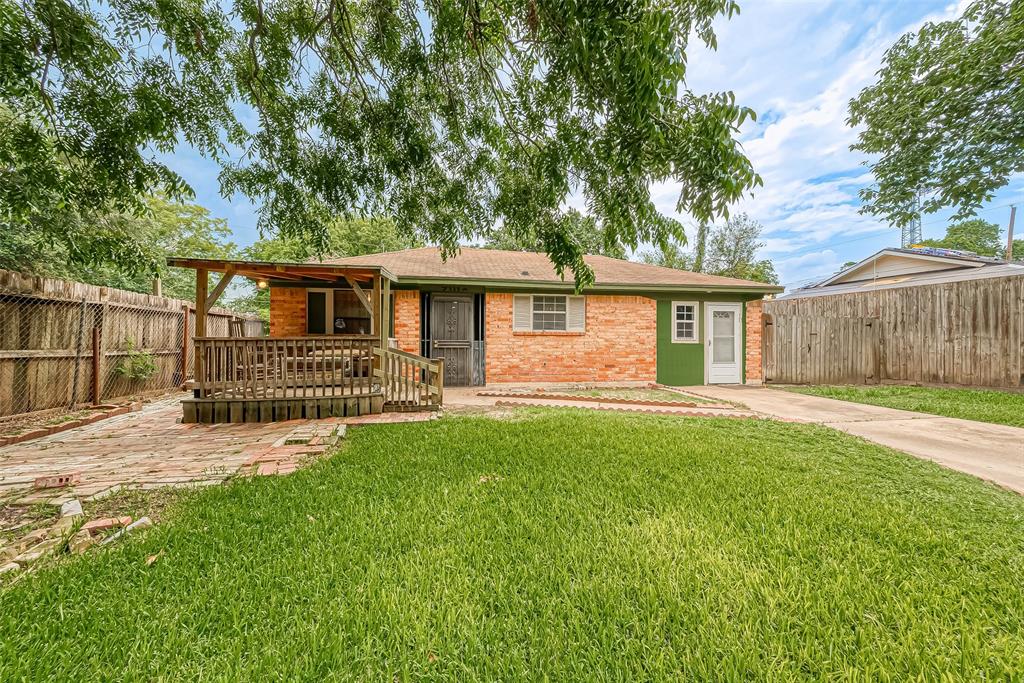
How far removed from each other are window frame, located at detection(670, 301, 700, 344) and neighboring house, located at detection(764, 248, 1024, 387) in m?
1.90

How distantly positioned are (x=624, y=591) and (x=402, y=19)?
5983 millimetres

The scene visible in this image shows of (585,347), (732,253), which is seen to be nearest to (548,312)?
(585,347)

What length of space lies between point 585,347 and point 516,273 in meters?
2.54

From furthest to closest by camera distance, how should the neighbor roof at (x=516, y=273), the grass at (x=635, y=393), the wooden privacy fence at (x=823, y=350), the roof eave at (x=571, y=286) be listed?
the wooden privacy fence at (x=823, y=350)
the neighbor roof at (x=516, y=273)
the roof eave at (x=571, y=286)
the grass at (x=635, y=393)

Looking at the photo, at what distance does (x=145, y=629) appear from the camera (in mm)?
1553

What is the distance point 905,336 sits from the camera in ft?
30.4

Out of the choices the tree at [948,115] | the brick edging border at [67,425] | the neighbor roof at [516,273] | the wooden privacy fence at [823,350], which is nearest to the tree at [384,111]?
the brick edging border at [67,425]

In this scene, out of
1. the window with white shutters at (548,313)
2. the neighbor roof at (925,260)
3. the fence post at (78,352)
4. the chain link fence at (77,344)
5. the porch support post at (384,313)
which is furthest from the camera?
the neighbor roof at (925,260)

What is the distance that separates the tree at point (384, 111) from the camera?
2.90 metres

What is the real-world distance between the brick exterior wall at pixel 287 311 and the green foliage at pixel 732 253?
73.8 feet

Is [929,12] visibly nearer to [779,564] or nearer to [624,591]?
[779,564]

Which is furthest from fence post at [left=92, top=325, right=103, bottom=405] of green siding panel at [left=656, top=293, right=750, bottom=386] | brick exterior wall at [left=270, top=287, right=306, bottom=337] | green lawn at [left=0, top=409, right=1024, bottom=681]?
green siding panel at [left=656, top=293, right=750, bottom=386]

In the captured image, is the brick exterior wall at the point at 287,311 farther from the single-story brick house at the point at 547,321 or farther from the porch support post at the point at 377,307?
the porch support post at the point at 377,307

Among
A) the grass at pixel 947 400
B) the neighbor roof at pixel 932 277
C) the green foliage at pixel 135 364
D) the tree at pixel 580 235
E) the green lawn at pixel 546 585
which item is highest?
the neighbor roof at pixel 932 277
